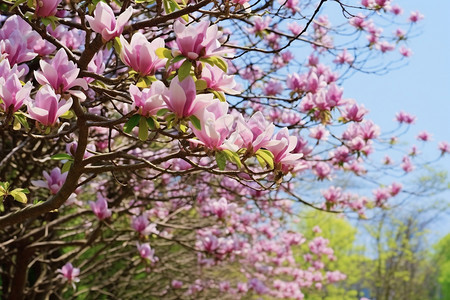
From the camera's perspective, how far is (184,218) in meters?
5.49

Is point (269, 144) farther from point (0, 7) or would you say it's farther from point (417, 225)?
point (417, 225)

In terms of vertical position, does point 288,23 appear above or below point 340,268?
below

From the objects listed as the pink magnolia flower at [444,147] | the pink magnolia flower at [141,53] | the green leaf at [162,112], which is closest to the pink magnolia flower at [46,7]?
the pink magnolia flower at [141,53]

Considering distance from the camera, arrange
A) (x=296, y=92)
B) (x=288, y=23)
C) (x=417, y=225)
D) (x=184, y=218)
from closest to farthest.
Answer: (x=296, y=92) < (x=288, y=23) < (x=184, y=218) < (x=417, y=225)

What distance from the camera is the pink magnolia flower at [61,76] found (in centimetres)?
150

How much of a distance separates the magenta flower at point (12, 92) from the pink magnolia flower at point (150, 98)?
0.32 meters

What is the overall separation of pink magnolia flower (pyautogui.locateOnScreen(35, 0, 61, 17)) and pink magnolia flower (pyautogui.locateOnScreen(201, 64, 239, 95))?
0.60 m

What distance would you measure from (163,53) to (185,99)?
19 cm

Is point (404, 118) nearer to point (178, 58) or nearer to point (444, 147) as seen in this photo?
point (444, 147)

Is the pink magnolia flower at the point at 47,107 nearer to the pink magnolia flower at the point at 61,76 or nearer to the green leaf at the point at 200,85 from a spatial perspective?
the pink magnolia flower at the point at 61,76

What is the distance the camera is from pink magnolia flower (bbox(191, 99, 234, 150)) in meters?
1.30

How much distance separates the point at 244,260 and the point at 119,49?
24.1ft

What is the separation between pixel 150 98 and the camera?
133 centimetres

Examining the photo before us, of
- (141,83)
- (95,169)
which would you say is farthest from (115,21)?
(95,169)
